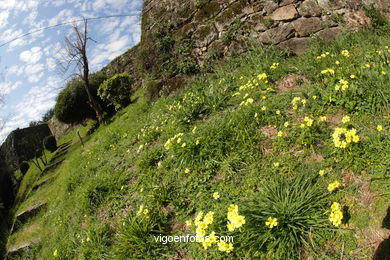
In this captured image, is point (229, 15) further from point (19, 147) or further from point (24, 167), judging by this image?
point (19, 147)

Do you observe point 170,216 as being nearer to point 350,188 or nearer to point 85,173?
point 350,188

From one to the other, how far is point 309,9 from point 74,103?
44.4 feet

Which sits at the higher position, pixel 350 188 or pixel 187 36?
pixel 187 36

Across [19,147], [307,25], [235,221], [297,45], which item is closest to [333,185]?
[235,221]

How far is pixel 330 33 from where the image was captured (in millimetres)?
5062

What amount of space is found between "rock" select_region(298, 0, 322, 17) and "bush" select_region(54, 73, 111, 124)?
12.6m

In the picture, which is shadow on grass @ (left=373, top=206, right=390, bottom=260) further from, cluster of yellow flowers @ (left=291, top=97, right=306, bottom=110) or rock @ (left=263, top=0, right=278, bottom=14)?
rock @ (left=263, top=0, right=278, bottom=14)

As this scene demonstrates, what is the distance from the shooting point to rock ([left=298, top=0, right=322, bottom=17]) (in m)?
5.25

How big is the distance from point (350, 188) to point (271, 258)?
0.96 m

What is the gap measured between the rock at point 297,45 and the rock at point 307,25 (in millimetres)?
161

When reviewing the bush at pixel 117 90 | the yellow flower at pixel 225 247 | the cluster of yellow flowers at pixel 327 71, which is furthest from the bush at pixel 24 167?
the cluster of yellow flowers at pixel 327 71

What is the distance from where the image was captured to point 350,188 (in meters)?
2.26

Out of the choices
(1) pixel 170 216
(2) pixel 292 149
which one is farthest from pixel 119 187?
(2) pixel 292 149

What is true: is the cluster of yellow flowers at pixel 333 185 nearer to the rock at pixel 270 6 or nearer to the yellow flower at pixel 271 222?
the yellow flower at pixel 271 222
